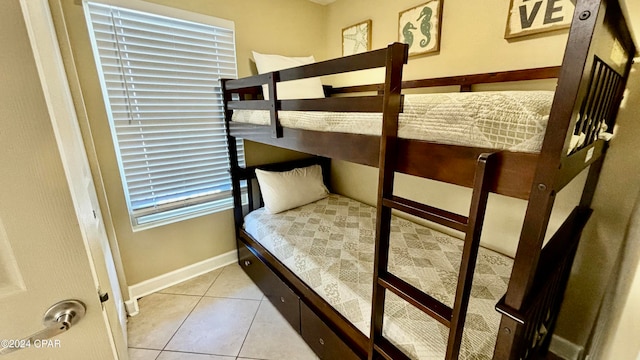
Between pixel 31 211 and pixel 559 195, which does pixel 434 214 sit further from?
pixel 559 195

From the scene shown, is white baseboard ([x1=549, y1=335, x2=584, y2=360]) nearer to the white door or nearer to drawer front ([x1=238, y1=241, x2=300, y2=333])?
drawer front ([x1=238, y1=241, x2=300, y2=333])

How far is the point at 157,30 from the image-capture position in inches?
67.3

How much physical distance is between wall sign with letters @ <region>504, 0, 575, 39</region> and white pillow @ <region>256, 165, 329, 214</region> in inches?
66.3

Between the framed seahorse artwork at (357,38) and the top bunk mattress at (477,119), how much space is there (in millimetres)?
1526

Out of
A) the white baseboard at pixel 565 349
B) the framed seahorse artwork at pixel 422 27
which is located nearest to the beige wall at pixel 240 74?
the framed seahorse artwork at pixel 422 27

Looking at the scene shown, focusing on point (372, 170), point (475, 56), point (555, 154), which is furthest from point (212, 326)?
point (475, 56)

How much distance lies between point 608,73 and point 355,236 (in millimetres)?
1384

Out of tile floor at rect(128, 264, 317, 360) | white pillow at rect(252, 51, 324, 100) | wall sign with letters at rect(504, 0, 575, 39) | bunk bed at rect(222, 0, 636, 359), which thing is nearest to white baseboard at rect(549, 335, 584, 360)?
bunk bed at rect(222, 0, 636, 359)

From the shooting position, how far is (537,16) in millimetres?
1246

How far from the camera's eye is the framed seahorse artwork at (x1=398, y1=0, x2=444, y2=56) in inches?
63.9

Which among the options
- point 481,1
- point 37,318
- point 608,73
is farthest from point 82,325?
point 481,1

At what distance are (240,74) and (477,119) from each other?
1.96 metres

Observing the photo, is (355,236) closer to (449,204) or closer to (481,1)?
(449,204)

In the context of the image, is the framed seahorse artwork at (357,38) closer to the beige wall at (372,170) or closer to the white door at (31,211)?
the beige wall at (372,170)
